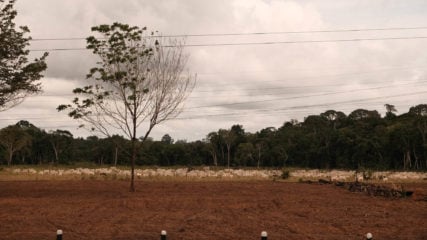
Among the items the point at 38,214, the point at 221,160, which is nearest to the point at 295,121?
the point at 221,160

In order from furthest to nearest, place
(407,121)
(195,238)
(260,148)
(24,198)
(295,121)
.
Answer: (295,121) → (260,148) → (407,121) → (24,198) → (195,238)

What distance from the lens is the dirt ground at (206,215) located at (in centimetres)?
1291

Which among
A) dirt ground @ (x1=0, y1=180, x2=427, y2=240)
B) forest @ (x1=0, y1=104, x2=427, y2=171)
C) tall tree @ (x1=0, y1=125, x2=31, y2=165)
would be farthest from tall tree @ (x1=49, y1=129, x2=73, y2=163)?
dirt ground @ (x1=0, y1=180, x2=427, y2=240)

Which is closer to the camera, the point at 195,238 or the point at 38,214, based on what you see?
the point at 195,238

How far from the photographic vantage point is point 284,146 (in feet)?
297

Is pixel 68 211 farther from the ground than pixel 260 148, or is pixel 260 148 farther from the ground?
pixel 260 148

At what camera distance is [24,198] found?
22.1 m

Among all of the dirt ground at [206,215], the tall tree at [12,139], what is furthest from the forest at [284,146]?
the dirt ground at [206,215]

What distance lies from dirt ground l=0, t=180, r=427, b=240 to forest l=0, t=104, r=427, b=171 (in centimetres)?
4803

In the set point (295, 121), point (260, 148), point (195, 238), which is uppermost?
point (295, 121)

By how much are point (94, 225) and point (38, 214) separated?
3.55 meters

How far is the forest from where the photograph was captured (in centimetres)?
7569

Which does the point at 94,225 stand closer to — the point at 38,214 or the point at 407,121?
the point at 38,214

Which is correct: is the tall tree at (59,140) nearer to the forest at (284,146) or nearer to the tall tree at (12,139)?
the forest at (284,146)
